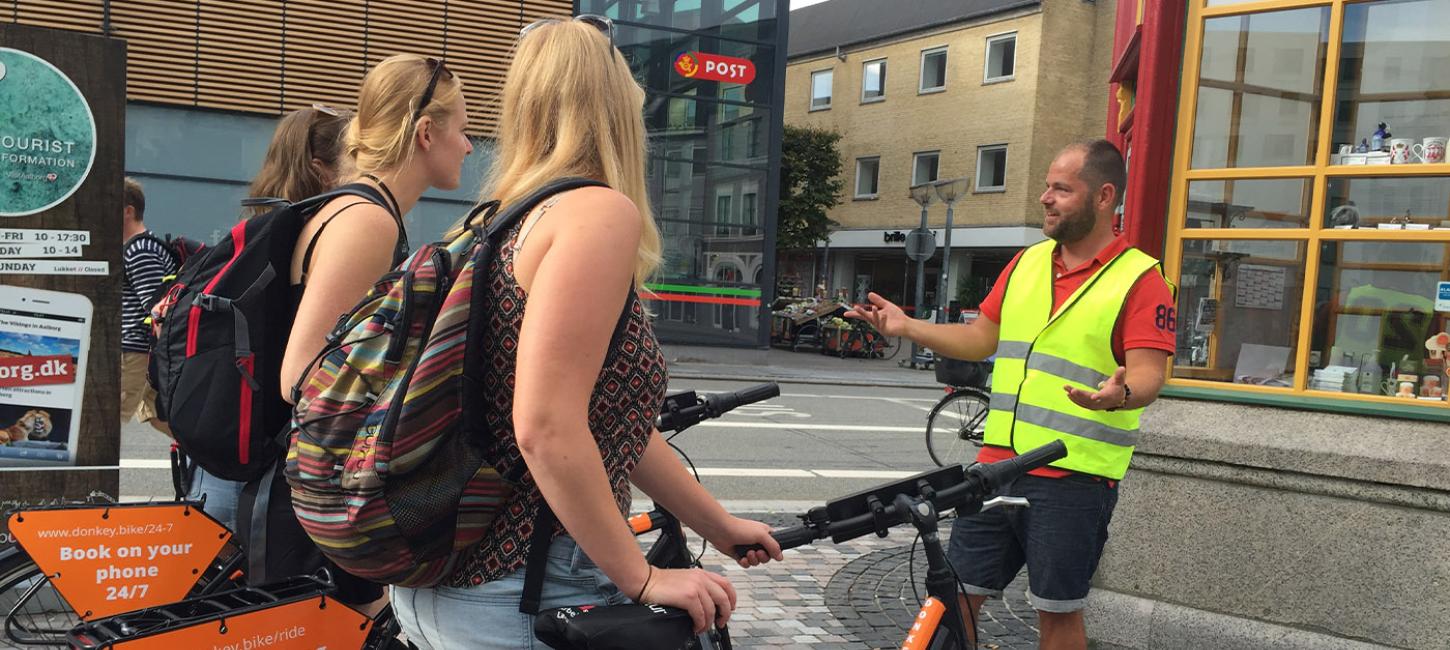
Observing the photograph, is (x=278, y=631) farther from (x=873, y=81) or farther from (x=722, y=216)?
(x=873, y=81)

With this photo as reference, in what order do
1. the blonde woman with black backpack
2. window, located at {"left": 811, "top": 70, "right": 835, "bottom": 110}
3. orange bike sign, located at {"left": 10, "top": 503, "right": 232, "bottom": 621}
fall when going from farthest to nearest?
1. window, located at {"left": 811, "top": 70, "right": 835, "bottom": 110}
2. orange bike sign, located at {"left": 10, "top": 503, "right": 232, "bottom": 621}
3. the blonde woman with black backpack

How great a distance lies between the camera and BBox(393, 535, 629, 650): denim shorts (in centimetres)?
148

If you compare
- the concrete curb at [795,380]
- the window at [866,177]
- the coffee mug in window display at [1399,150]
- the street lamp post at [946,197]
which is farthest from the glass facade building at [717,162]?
the window at [866,177]

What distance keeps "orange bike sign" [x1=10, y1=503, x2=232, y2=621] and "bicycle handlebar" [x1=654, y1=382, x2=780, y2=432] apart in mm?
1172

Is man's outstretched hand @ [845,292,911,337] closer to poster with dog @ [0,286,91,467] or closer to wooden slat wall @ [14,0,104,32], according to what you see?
poster with dog @ [0,286,91,467]

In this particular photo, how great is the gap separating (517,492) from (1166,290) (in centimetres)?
226

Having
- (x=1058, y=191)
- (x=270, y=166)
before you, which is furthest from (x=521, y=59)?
(x=1058, y=191)

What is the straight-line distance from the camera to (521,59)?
1616mm

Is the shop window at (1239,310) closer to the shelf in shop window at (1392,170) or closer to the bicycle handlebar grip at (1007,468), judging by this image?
the shelf in shop window at (1392,170)

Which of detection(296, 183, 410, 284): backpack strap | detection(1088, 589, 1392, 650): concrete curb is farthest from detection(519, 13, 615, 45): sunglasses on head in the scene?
detection(1088, 589, 1392, 650): concrete curb

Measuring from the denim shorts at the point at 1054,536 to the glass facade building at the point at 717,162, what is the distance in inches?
575

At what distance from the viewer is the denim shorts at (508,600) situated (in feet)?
4.86

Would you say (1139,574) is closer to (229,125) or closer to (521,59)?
(521,59)

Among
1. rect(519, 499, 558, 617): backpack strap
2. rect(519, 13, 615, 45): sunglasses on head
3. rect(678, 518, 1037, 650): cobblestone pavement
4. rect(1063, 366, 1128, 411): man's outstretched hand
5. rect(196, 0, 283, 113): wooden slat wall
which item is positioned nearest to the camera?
rect(519, 499, 558, 617): backpack strap
